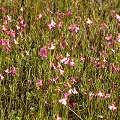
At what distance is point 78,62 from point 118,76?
21.9 inches

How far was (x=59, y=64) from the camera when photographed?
6.75 feet

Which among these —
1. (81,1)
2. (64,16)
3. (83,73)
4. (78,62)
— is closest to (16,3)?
(64,16)

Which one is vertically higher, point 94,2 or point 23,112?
point 94,2

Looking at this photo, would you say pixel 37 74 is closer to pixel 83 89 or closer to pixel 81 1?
pixel 83 89

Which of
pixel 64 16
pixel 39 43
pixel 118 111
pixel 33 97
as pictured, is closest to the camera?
pixel 118 111

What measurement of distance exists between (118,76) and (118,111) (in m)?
0.52

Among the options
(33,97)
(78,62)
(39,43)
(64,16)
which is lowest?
(33,97)

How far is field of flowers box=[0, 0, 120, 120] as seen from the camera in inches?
82.4

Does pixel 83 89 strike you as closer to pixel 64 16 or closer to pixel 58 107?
pixel 58 107

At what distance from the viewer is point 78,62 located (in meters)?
2.88

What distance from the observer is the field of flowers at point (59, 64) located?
209 centimetres

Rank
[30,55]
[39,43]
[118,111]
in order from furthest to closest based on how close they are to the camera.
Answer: [39,43] → [30,55] → [118,111]

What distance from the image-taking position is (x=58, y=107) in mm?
2104

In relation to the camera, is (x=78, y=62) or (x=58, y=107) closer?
(x=58, y=107)
